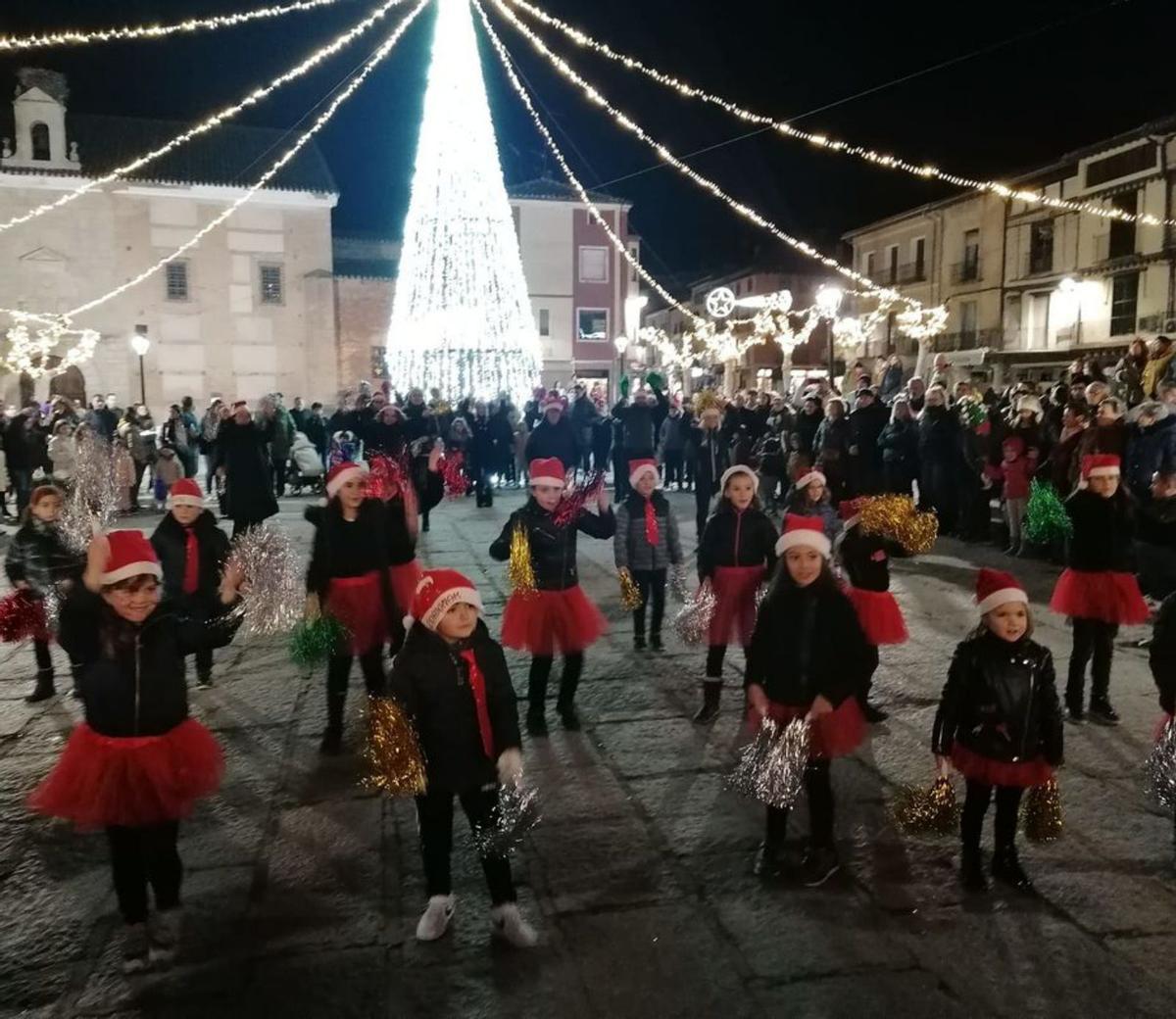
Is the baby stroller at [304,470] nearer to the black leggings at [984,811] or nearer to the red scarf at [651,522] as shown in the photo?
the red scarf at [651,522]

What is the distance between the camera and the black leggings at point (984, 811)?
3.77 metres

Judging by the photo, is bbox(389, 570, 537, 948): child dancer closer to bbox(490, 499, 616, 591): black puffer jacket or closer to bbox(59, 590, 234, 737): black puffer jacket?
bbox(59, 590, 234, 737): black puffer jacket

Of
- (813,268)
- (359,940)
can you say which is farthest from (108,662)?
(813,268)

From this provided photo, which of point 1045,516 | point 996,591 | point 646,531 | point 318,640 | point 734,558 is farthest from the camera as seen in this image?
point 646,531

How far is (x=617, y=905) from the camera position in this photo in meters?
3.69

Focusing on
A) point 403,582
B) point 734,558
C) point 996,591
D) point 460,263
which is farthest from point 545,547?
point 460,263

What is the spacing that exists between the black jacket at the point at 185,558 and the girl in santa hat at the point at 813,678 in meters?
3.55

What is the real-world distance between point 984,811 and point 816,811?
2.15ft

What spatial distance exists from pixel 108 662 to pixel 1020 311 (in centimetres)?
3396

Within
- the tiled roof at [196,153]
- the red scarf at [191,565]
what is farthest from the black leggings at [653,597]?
the tiled roof at [196,153]

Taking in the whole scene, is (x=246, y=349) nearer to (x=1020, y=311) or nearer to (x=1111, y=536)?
(x=1020, y=311)

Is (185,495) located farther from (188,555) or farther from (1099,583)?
(1099,583)

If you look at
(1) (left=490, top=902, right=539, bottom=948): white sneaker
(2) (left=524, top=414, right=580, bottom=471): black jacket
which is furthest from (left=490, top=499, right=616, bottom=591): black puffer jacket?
(2) (left=524, top=414, right=580, bottom=471): black jacket

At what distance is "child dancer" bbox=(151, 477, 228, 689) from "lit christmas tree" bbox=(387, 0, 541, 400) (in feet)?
34.6
